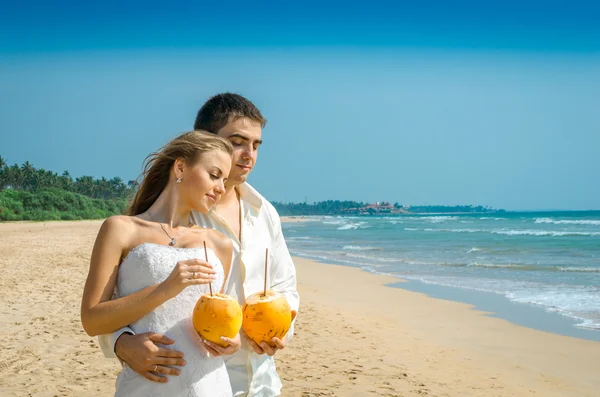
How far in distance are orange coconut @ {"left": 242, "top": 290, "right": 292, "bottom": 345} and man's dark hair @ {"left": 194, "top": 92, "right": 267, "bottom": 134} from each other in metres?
0.86

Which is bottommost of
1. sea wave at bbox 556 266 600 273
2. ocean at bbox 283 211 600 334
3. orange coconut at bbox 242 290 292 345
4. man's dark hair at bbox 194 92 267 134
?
ocean at bbox 283 211 600 334

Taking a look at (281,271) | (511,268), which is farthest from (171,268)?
(511,268)

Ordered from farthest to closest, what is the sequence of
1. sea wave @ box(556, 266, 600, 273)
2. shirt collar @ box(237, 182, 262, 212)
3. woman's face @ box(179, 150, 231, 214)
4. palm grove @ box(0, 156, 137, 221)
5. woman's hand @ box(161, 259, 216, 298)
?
palm grove @ box(0, 156, 137, 221) → sea wave @ box(556, 266, 600, 273) → shirt collar @ box(237, 182, 262, 212) → woman's face @ box(179, 150, 231, 214) → woman's hand @ box(161, 259, 216, 298)

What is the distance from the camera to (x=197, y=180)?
2.46 metres

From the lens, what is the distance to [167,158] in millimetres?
2543

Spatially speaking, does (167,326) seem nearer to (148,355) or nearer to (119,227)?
(148,355)

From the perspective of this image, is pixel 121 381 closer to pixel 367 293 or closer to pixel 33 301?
pixel 33 301

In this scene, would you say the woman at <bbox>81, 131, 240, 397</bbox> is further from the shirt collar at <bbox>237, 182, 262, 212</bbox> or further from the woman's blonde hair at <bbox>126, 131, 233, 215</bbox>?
the shirt collar at <bbox>237, 182, 262, 212</bbox>

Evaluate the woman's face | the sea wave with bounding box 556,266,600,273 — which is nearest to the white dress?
the woman's face

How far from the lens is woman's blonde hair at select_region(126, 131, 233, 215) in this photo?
2486 millimetres

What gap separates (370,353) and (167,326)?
7.13 m

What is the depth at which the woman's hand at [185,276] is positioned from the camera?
7.13ft

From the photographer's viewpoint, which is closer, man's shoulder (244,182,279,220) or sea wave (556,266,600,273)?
man's shoulder (244,182,279,220)

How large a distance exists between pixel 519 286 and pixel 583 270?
13.7 ft
